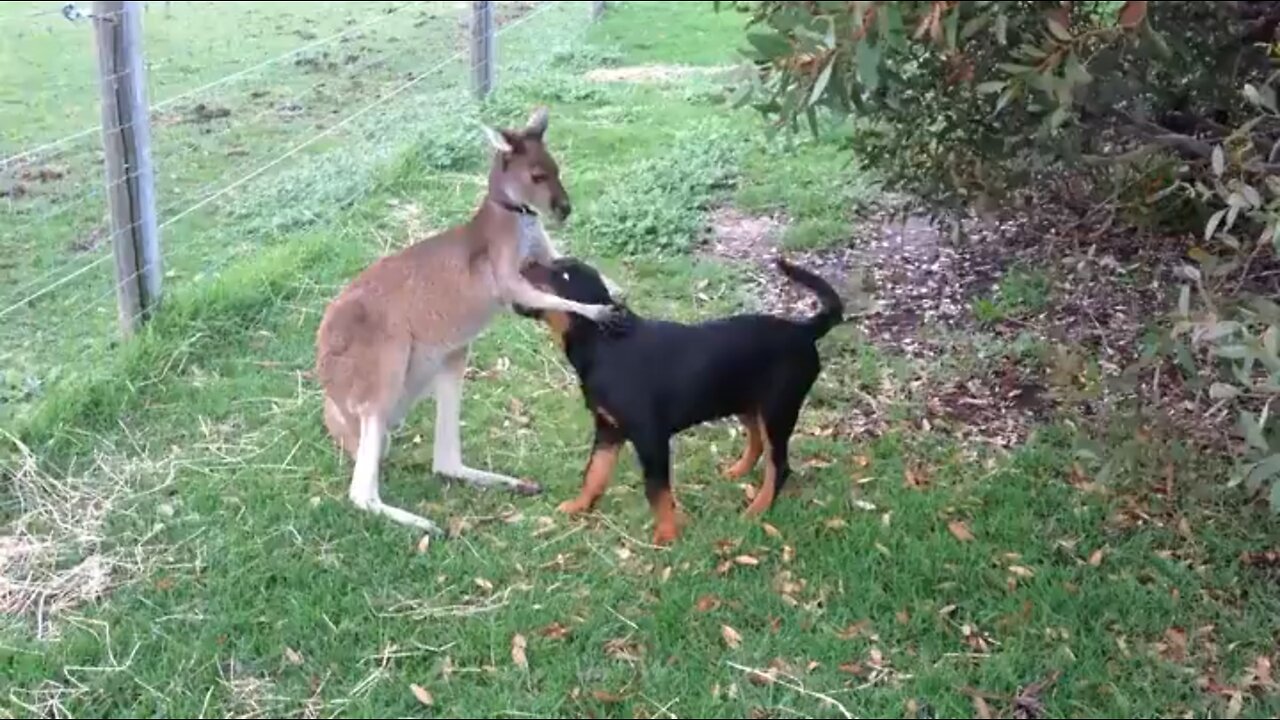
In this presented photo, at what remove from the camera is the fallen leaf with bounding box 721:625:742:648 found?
3887 mm

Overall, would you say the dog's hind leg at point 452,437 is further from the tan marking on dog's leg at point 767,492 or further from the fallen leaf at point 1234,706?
the fallen leaf at point 1234,706

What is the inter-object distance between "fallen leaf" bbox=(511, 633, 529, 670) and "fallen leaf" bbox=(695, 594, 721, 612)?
51 centimetres

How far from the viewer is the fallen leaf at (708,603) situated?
159 inches

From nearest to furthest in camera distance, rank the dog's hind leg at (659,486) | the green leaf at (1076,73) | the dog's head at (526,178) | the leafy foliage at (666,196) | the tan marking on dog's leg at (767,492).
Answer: the green leaf at (1076,73)
the dog's hind leg at (659,486)
the tan marking on dog's leg at (767,492)
the dog's head at (526,178)
the leafy foliage at (666,196)

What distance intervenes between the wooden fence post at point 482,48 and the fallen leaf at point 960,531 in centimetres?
658

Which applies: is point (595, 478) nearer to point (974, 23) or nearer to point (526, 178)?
point (526, 178)

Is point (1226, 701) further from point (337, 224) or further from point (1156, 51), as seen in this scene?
point (337, 224)

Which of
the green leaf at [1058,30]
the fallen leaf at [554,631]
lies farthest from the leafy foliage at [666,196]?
the green leaf at [1058,30]

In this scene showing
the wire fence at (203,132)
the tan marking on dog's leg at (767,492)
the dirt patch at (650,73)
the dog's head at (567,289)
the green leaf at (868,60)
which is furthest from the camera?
the dirt patch at (650,73)

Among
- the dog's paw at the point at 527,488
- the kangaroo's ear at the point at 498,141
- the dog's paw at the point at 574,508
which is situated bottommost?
the dog's paw at the point at 527,488

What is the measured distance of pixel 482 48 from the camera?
1020 centimetres

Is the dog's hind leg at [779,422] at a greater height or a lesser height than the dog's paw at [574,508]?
greater

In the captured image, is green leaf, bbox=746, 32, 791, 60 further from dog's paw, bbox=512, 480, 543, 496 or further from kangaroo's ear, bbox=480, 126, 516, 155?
dog's paw, bbox=512, 480, 543, 496

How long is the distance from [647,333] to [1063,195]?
2407 mm
